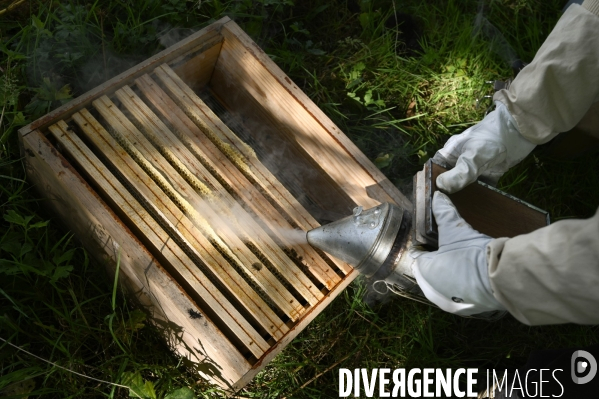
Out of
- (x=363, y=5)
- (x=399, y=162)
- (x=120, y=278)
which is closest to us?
(x=120, y=278)

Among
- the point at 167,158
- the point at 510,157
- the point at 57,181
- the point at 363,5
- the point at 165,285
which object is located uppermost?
the point at 57,181

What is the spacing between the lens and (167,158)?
2115 millimetres

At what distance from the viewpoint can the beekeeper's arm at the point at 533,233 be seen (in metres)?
1.49

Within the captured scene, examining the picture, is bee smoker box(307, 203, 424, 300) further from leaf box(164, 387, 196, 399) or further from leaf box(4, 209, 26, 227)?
leaf box(4, 209, 26, 227)

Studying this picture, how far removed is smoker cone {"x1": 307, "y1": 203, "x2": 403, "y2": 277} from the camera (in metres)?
1.92

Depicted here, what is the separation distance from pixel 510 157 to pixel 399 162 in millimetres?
681

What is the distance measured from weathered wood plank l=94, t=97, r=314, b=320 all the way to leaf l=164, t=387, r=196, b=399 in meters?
0.49

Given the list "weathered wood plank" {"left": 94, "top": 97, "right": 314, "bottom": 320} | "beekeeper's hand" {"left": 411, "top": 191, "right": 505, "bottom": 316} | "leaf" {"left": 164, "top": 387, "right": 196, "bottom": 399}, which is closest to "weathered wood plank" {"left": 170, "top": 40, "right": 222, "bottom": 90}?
"weathered wood plank" {"left": 94, "top": 97, "right": 314, "bottom": 320}

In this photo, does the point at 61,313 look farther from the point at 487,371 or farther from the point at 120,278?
the point at 487,371

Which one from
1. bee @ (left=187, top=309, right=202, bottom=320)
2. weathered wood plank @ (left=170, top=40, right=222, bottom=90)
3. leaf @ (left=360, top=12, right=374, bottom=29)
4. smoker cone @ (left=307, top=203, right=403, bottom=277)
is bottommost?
smoker cone @ (left=307, top=203, right=403, bottom=277)

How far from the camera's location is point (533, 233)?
1.58 metres

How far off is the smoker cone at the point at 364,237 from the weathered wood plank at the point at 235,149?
0.40 ft

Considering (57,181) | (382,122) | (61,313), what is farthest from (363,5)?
(61,313)

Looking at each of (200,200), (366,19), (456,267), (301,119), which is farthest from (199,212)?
(366,19)
